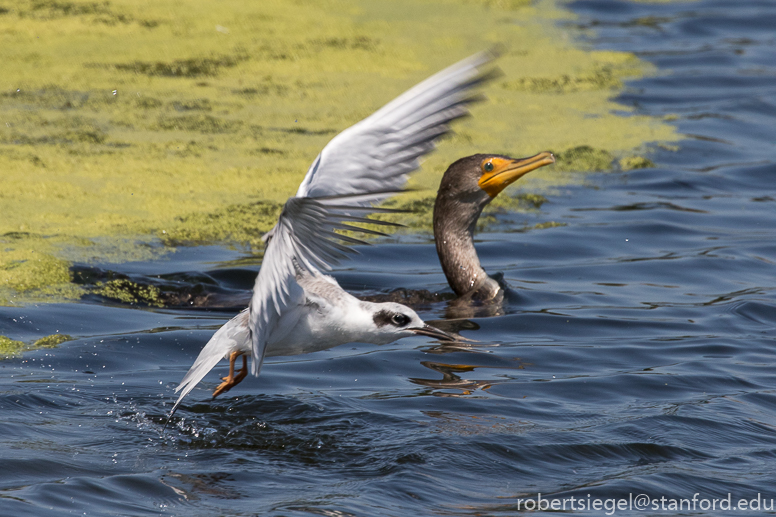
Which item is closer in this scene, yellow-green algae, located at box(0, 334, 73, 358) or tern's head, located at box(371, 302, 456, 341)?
tern's head, located at box(371, 302, 456, 341)

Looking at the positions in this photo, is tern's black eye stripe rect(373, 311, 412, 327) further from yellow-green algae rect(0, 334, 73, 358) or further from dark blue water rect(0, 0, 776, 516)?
yellow-green algae rect(0, 334, 73, 358)

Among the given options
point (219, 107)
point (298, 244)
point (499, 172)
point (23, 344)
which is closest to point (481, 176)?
point (499, 172)

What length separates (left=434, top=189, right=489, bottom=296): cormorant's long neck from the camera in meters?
6.38

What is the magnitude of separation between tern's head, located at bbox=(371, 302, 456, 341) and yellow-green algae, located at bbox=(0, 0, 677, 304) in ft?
7.63

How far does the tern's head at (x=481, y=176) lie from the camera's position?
6117mm

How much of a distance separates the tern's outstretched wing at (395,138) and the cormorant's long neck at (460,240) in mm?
1551

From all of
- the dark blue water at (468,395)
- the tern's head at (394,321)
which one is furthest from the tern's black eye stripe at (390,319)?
the dark blue water at (468,395)

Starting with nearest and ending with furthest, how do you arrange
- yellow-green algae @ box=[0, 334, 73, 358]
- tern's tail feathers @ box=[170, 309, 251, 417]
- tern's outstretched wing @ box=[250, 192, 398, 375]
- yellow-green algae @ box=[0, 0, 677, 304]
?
tern's outstretched wing @ box=[250, 192, 398, 375] < tern's tail feathers @ box=[170, 309, 251, 417] < yellow-green algae @ box=[0, 334, 73, 358] < yellow-green algae @ box=[0, 0, 677, 304]

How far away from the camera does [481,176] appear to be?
20.3 ft

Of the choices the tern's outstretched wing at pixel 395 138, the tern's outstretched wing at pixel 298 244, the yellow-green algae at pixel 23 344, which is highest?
the tern's outstretched wing at pixel 395 138

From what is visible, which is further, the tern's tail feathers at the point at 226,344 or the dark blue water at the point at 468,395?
the tern's tail feathers at the point at 226,344

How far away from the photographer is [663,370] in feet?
17.8

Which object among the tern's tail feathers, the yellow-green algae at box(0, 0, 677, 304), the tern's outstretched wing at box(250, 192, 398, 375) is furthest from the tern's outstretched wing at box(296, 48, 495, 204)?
the yellow-green algae at box(0, 0, 677, 304)

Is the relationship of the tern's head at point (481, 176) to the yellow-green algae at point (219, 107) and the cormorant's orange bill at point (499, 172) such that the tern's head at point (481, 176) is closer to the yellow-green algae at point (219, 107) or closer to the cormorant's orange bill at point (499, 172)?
the cormorant's orange bill at point (499, 172)
